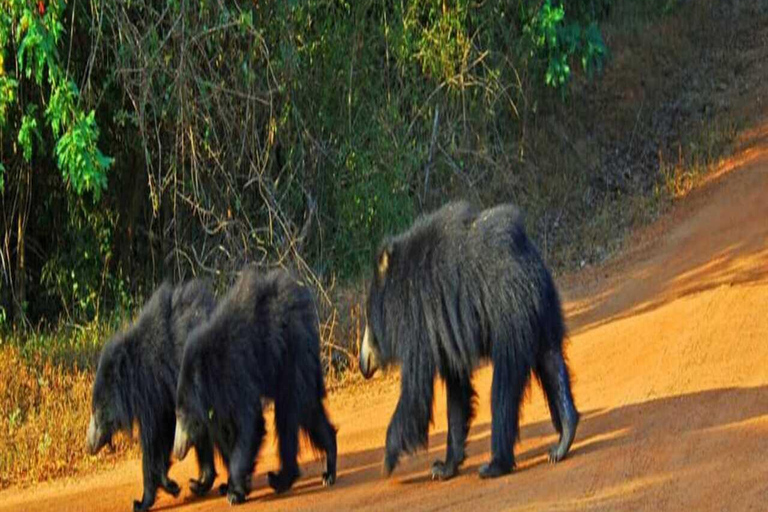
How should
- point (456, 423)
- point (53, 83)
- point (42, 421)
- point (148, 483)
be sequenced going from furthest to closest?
1. point (53, 83)
2. point (42, 421)
3. point (148, 483)
4. point (456, 423)

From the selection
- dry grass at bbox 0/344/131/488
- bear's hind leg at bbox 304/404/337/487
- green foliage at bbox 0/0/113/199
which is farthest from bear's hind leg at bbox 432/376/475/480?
green foliage at bbox 0/0/113/199

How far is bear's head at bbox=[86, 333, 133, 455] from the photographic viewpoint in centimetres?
997

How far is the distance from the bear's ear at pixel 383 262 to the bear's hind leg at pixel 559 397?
1105mm

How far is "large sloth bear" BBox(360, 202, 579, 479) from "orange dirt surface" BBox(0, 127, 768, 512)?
0.30 metres

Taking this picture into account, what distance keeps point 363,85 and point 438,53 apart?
83cm

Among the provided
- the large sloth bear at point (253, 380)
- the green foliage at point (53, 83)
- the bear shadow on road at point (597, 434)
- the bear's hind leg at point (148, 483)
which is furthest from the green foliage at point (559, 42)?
the bear's hind leg at point (148, 483)

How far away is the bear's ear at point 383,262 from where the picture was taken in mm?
9383

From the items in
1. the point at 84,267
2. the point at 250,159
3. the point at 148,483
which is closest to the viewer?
the point at 148,483

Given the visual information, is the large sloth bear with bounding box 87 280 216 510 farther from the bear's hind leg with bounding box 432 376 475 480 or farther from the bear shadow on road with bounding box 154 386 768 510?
the bear's hind leg with bounding box 432 376 475 480

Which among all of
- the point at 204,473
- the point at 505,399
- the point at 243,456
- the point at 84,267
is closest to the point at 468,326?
the point at 505,399

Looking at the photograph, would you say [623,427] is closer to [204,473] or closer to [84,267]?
[204,473]

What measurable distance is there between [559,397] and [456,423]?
2.17 feet

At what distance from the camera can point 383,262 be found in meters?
9.40

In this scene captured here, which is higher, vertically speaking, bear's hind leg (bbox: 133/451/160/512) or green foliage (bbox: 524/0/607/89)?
green foliage (bbox: 524/0/607/89)
